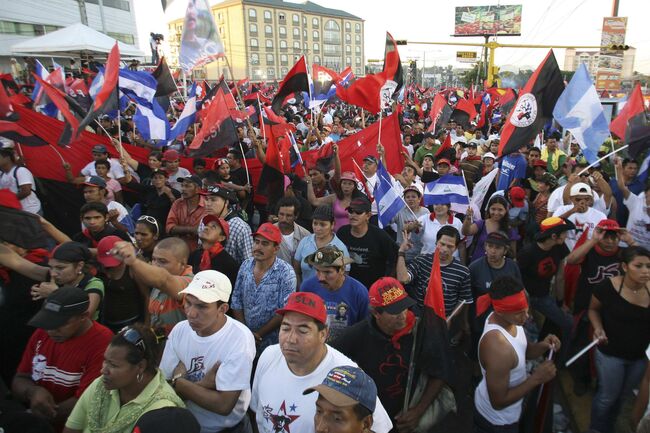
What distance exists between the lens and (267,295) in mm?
3410

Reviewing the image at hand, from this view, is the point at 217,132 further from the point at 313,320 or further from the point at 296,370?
the point at 296,370

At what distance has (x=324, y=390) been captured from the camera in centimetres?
182

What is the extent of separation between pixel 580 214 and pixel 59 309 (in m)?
5.10

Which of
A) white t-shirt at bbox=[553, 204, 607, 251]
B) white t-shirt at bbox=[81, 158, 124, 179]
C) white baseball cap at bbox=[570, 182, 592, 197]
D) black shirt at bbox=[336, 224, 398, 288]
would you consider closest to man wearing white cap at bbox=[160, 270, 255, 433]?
black shirt at bbox=[336, 224, 398, 288]

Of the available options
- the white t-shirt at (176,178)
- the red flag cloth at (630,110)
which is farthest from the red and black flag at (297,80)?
the red flag cloth at (630,110)

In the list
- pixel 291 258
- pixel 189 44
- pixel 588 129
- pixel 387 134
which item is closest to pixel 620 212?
pixel 588 129

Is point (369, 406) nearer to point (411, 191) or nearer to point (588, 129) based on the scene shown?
point (411, 191)

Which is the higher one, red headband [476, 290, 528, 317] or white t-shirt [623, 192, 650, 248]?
red headband [476, 290, 528, 317]

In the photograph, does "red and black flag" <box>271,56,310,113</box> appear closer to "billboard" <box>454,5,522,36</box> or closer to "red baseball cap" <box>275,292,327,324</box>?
"red baseball cap" <box>275,292,327,324</box>

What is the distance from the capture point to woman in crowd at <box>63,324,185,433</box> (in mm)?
2113

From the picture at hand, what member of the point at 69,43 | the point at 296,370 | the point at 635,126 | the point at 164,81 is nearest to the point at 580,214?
the point at 635,126

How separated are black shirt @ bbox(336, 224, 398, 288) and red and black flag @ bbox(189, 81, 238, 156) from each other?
11.1 feet

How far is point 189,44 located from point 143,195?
3111 millimetres

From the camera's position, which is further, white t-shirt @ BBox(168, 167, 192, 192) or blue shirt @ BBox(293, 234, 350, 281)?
white t-shirt @ BBox(168, 167, 192, 192)
